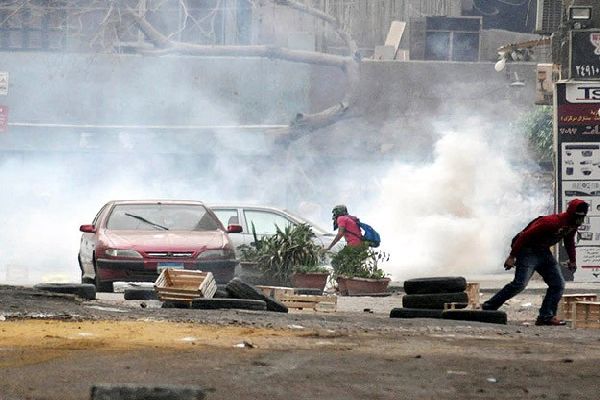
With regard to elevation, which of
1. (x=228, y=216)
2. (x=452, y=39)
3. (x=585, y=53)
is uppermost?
(x=452, y=39)

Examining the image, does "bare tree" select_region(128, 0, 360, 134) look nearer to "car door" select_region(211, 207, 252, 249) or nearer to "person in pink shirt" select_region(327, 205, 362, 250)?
"car door" select_region(211, 207, 252, 249)

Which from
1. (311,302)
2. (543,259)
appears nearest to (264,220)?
(311,302)

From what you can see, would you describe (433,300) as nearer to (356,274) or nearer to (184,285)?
(184,285)

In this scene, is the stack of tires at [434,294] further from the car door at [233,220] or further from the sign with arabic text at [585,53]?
the car door at [233,220]

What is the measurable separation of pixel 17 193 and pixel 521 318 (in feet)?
76.6

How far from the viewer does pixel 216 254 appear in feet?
68.2

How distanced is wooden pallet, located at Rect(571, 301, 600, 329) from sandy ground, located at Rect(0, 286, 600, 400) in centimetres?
66

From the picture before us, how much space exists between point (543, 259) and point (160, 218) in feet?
24.3

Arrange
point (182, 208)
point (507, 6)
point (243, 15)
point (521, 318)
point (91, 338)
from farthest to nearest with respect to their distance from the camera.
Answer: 1. point (507, 6)
2. point (243, 15)
3. point (182, 208)
4. point (521, 318)
5. point (91, 338)

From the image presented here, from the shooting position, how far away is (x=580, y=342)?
41.0 feet

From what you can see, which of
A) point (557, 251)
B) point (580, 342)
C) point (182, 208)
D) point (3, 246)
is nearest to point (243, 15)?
point (3, 246)

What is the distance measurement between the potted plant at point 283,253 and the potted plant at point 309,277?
0.25m

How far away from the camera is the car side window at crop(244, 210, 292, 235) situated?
25.5m

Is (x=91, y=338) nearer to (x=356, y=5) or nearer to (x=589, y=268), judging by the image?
(x=589, y=268)
